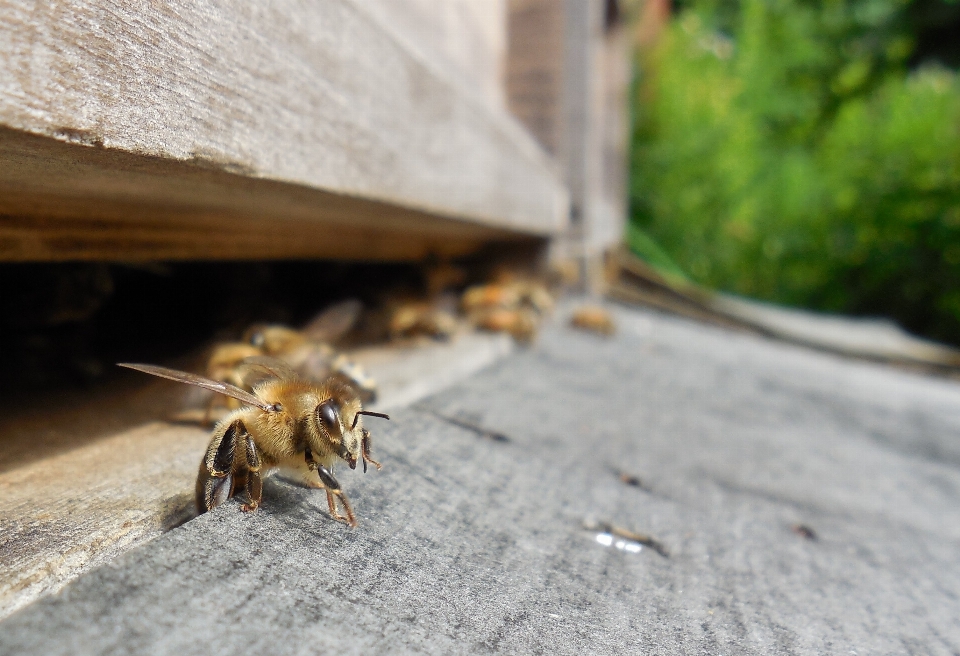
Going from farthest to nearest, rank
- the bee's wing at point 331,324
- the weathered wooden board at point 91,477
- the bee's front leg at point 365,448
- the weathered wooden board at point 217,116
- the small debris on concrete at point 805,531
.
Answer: the bee's wing at point 331,324 → the small debris on concrete at point 805,531 → the bee's front leg at point 365,448 → the weathered wooden board at point 91,477 → the weathered wooden board at point 217,116

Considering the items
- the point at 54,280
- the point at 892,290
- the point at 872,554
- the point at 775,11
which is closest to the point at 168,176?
the point at 54,280

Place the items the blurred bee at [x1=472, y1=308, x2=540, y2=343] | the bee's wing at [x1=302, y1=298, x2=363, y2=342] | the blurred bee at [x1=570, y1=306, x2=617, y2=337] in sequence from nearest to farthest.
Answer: the bee's wing at [x1=302, y1=298, x2=363, y2=342] → the blurred bee at [x1=472, y1=308, x2=540, y2=343] → the blurred bee at [x1=570, y1=306, x2=617, y2=337]

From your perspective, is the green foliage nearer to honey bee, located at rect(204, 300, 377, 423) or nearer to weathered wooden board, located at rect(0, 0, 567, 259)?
weathered wooden board, located at rect(0, 0, 567, 259)

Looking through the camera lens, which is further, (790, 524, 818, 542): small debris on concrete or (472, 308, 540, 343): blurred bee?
(472, 308, 540, 343): blurred bee

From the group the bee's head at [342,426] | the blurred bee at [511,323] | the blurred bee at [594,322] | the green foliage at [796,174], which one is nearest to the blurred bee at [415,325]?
the blurred bee at [511,323]

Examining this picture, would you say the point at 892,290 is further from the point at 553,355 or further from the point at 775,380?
the point at 553,355

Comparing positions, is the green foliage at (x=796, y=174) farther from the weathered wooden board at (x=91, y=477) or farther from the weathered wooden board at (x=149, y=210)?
the weathered wooden board at (x=91, y=477)

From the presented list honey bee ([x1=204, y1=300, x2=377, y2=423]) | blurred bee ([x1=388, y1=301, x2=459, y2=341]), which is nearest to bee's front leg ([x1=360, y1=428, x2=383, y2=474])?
honey bee ([x1=204, y1=300, x2=377, y2=423])
